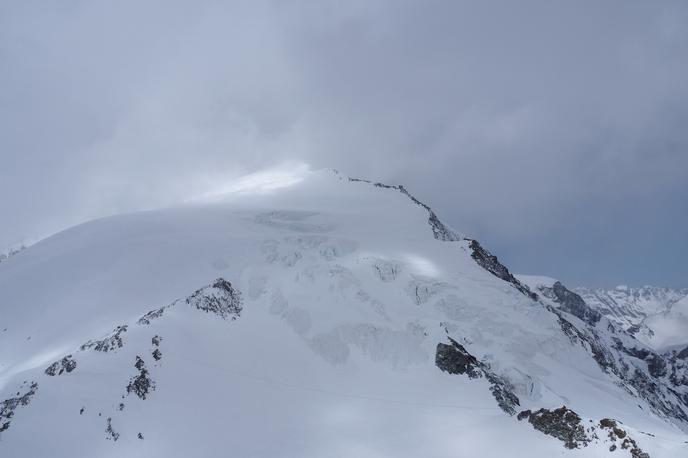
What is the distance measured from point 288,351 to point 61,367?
1982cm

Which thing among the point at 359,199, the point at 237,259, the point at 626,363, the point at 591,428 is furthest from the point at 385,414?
the point at 626,363

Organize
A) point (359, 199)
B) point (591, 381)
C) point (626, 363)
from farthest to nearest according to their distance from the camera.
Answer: point (626, 363), point (359, 199), point (591, 381)

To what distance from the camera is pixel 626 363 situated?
12200 cm

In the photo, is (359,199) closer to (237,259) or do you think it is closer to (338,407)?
(237,259)

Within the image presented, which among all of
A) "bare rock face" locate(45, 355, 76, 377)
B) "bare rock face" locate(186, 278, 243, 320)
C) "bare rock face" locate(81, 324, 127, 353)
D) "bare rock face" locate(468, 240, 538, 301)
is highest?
"bare rock face" locate(468, 240, 538, 301)

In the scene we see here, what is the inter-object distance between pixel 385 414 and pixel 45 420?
2596 centimetres

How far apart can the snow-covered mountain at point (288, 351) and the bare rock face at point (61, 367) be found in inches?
5.9

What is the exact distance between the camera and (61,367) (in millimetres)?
39625

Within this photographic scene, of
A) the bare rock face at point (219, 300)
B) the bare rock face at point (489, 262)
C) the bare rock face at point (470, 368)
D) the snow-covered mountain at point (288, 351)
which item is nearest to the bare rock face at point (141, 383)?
the snow-covered mountain at point (288, 351)

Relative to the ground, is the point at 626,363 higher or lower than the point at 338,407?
higher

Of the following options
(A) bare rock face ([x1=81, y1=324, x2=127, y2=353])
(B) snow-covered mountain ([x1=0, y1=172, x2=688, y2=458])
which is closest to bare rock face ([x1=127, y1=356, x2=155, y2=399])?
(B) snow-covered mountain ([x1=0, y1=172, x2=688, y2=458])

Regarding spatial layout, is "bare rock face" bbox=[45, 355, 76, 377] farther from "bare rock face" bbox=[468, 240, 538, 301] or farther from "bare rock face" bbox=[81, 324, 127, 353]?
"bare rock face" bbox=[468, 240, 538, 301]

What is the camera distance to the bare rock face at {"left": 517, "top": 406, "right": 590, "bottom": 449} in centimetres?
3450

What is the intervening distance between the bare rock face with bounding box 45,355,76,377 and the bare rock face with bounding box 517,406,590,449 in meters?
36.5
